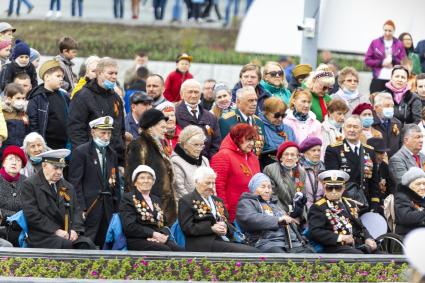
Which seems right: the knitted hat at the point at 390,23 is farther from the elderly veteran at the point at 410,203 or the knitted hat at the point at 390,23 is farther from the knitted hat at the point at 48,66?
the knitted hat at the point at 48,66

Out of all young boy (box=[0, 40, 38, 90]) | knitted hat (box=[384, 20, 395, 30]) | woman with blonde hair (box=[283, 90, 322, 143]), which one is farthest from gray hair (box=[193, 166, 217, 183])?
knitted hat (box=[384, 20, 395, 30])

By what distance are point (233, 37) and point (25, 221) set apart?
19778 millimetres

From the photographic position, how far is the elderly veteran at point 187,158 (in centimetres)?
1658

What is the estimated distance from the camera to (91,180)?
16.4 meters

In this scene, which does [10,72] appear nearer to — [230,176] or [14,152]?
[14,152]

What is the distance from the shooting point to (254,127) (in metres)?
17.8

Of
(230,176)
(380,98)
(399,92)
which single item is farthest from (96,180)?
(399,92)

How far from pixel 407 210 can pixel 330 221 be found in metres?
1.02

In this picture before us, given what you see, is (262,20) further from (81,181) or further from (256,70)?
(81,181)

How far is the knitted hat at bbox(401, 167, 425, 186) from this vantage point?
666 inches

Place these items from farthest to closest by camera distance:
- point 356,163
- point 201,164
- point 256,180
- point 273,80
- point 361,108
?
point 273,80 < point 361,108 < point 356,163 < point 201,164 < point 256,180

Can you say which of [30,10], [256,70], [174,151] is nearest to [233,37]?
[30,10]

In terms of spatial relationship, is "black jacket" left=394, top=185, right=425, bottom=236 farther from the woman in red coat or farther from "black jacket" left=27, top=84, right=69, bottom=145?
"black jacket" left=27, top=84, right=69, bottom=145

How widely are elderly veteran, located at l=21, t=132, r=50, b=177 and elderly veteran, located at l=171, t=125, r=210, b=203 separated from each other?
4.74 ft
